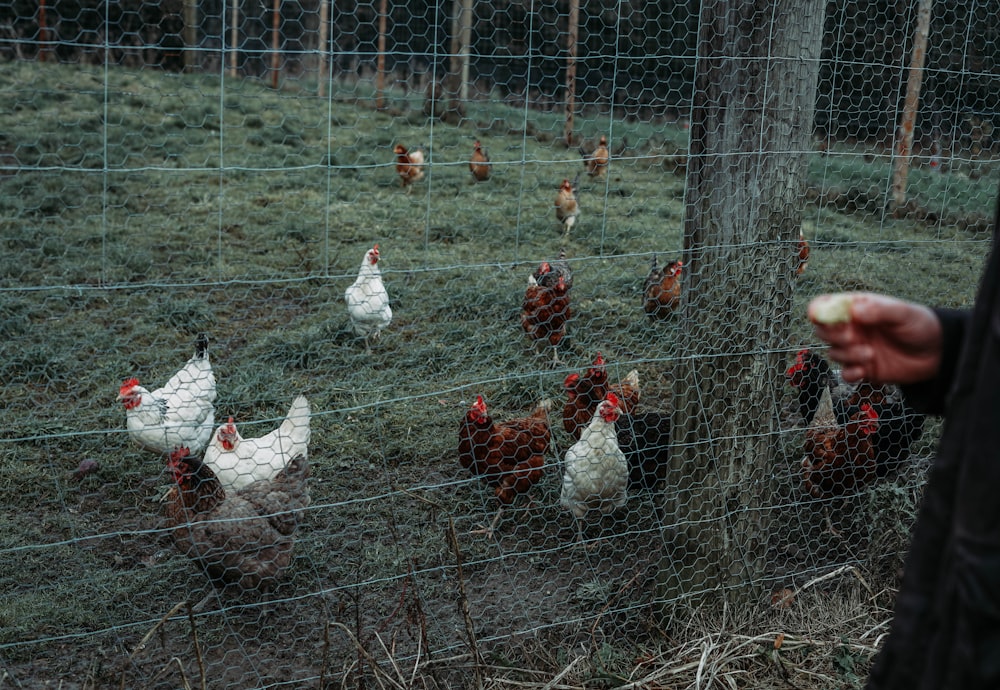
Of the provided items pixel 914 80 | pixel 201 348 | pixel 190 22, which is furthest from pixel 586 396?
pixel 190 22

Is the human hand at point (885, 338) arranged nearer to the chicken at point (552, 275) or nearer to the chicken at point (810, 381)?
the chicken at point (810, 381)

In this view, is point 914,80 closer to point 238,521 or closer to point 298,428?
point 298,428

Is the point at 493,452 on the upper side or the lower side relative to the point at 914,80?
lower

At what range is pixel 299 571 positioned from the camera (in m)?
3.29

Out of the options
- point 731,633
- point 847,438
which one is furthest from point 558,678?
point 847,438

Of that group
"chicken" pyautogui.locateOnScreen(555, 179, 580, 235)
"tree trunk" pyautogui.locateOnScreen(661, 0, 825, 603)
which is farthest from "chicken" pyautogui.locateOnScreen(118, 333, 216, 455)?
"chicken" pyautogui.locateOnScreen(555, 179, 580, 235)

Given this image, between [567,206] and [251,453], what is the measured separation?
503 centimetres

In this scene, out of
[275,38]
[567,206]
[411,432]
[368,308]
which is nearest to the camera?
[411,432]

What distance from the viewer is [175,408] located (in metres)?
3.90

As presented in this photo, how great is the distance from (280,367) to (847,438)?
9.49ft

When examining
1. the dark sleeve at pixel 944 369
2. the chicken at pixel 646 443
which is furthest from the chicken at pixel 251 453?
the dark sleeve at pixel 944 369

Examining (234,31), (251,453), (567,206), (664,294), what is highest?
(234,31)

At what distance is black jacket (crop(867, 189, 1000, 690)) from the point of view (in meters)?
0.80

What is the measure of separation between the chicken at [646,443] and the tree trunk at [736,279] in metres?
Result: 0.80
